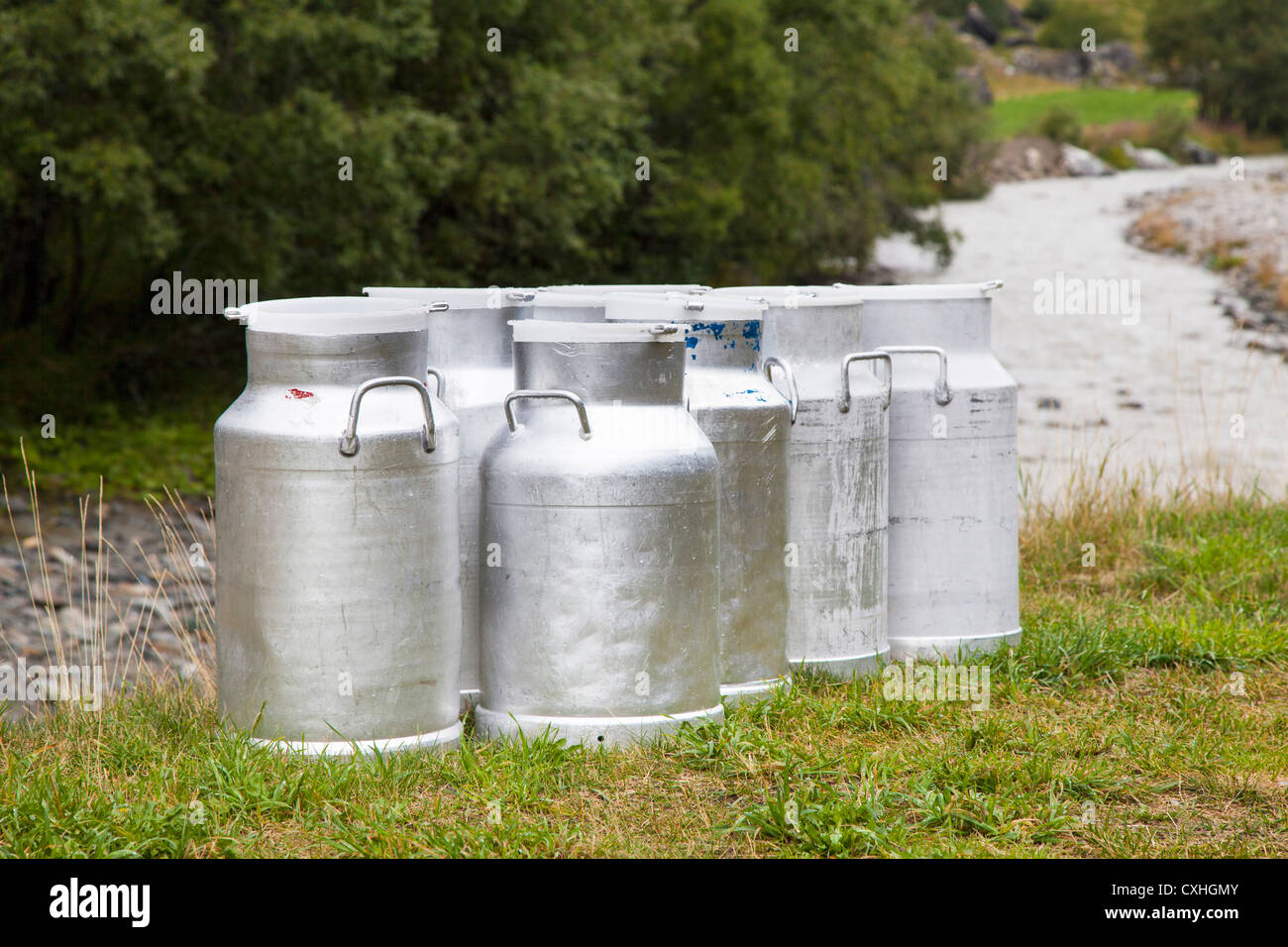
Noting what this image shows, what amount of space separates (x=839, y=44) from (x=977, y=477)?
62.2 ft

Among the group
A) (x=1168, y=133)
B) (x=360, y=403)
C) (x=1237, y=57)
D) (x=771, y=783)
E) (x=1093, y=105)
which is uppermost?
(x=1237, y=57)

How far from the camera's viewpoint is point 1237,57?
68000 millimetres

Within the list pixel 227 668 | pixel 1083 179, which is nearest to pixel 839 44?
pixel 227 668

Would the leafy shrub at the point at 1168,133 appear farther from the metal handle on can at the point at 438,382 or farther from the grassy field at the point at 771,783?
the metal handle on can at the point at 438,382

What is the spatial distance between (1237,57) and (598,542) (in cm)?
7226

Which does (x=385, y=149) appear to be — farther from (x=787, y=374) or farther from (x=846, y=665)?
(x=846, y=665)

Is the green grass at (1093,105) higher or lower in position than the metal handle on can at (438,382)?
higher

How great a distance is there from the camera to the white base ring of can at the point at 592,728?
388 cm

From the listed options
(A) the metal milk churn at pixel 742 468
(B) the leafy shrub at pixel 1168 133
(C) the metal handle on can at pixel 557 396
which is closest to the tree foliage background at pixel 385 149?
(A) the metal milk churn at pixel 742 468

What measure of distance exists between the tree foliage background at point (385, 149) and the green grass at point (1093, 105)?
41502mm

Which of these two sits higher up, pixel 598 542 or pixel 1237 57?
pixel 1237 57

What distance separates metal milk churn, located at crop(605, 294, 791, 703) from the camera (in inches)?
168

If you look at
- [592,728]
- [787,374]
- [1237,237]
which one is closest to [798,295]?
[787,374]

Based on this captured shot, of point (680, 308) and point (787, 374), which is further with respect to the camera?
point (787, 374)
